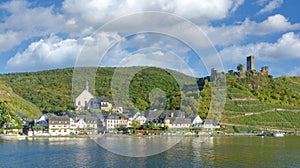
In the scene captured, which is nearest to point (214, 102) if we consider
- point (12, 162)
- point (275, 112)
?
point (275, 112)

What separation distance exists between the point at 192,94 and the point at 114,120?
16332 millimetres

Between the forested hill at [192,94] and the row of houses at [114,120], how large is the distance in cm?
207

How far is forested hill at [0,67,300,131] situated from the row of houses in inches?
81.6

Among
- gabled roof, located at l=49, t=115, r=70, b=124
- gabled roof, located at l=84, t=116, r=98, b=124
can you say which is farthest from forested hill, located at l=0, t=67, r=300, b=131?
gabled roof, located at l=49, t=115, r=70, b=124

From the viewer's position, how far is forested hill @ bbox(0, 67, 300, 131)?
2862 inches

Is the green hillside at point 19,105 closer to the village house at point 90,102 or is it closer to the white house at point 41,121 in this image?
the white house at point 41,121

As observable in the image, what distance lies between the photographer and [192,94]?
7312 centimetres

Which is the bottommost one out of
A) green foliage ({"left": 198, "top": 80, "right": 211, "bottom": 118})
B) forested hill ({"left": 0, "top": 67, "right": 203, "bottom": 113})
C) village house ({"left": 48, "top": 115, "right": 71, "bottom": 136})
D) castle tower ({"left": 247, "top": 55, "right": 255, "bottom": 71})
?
village house ({"left": 48, "top": 115, "right": 71, "bottom": 136})

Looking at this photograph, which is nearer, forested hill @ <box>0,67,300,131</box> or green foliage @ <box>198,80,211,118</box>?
green foliage @ <box>198,80,211,118</box>

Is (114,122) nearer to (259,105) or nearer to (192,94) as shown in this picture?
(192,94)

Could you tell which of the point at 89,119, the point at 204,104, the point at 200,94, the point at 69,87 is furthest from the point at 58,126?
the point at 69,87

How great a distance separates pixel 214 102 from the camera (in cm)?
7450

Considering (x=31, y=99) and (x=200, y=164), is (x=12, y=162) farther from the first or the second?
(x=31, y=99)

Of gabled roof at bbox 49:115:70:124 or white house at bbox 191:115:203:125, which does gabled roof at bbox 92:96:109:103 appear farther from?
white house at bbox 191:115:203:125
